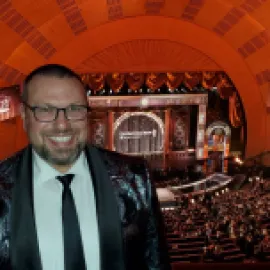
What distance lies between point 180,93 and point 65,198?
223 inches

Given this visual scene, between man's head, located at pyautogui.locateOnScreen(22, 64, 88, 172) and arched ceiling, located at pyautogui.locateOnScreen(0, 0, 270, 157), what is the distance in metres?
3.81

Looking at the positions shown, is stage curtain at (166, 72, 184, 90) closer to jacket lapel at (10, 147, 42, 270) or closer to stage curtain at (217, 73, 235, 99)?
stage curtain at (217, 73, 235, 99)

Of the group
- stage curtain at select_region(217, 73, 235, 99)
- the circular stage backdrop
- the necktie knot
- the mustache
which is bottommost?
the circular stage backdrop

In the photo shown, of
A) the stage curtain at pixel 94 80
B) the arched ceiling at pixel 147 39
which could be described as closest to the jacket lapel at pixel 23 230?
the arched ceiling at pixel 147 39

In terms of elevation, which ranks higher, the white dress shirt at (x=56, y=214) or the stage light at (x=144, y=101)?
the stage light at (x=144, y=101)

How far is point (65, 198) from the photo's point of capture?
1.34 m

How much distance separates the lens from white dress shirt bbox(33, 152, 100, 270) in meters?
1.33

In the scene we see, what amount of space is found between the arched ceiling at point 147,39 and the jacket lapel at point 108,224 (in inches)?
154

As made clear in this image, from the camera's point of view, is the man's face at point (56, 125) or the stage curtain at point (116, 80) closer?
the man's face at point (56, 125)

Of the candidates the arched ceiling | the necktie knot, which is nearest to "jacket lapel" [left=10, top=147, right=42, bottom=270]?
the necktie knot

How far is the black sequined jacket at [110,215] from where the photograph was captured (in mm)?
1285

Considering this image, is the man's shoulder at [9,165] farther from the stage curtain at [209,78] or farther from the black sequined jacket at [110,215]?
the stage curtain at [209,78]

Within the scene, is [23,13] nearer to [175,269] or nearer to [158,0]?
[158,0]

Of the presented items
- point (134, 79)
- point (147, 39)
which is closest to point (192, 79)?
point (134, 79)
